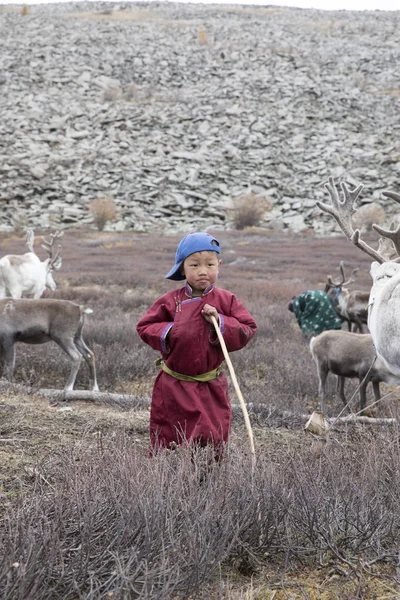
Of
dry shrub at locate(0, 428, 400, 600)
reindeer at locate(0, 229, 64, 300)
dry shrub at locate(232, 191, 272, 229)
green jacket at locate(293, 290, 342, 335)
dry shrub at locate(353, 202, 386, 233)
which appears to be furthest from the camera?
dry shrub at locate(232, 191, 272, 229)

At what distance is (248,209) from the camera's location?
32938mm

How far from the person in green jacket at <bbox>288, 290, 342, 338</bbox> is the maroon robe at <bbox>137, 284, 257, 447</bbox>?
278 inches

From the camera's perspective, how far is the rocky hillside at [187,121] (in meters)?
34.2

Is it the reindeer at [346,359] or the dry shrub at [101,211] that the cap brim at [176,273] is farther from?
the dry shrub at [101,211]

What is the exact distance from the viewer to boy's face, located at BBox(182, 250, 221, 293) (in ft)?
11.0

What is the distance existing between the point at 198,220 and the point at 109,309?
67.2 ft

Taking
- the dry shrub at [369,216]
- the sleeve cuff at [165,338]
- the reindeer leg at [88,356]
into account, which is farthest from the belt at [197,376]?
the dry shrub at [369,216]

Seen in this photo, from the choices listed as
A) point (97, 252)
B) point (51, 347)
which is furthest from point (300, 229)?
point (51, 347)

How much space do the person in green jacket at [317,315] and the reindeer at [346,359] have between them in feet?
10.1

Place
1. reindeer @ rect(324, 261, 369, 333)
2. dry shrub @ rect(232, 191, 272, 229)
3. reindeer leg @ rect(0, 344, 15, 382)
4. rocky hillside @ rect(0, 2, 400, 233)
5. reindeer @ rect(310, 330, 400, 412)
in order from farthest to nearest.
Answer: rocky hillside @ rect(0, 2, 400, 233) → dry shrub @ rect(232, 191, 272, 229) → reindeer @ rect(324, 261, 369, 333) → reindeer leg @ rect(0, 344, 15, 382) → reindeer @ rect(310, 330, 400, 412)

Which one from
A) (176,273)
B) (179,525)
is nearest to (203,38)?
(176,273)

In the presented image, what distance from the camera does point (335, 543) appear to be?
2.43 meters

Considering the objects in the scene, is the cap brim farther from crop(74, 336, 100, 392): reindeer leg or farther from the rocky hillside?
the rocky hillside

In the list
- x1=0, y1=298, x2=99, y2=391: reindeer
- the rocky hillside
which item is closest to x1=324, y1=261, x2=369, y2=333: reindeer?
x1=0, y1=298, x2=99, y2=391: reindeer
